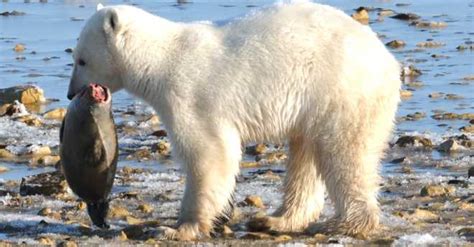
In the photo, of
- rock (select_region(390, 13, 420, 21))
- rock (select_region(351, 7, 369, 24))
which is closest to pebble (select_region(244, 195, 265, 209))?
rock (select_region(351, 7, 369, 24))

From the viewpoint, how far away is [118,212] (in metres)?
9.68

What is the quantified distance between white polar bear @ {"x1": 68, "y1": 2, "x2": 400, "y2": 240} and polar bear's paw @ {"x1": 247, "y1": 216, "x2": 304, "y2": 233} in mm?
19

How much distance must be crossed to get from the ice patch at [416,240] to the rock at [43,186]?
2906mm

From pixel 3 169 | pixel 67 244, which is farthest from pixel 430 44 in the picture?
pixel 67 244

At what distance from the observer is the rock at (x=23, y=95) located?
48.9ft

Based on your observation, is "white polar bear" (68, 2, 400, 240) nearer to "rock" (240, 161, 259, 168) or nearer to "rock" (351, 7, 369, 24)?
"rock" (240, 161, 259, 168)

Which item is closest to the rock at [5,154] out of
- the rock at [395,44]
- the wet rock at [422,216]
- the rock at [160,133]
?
the rock at [160,133]

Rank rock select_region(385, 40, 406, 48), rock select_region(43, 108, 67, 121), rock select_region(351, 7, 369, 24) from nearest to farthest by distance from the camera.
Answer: rock select_region(43, 108, 67, 121) → rock select_region(385, 40, 406, 48) → rock select_region(351, 7, 369, 24)

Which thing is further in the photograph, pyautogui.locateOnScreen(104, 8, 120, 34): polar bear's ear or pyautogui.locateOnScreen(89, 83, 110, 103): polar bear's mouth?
pyautogui.locateOnScreen(104, 8, 120, 34): polar bear's ear

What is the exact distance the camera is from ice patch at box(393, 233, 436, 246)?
8.61 m

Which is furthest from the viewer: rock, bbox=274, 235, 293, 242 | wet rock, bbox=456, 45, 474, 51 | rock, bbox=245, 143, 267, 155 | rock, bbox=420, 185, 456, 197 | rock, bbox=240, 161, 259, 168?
wet rock, bbox=456, 45, 474, 51

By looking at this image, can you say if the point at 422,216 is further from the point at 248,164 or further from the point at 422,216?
the point at 248,164

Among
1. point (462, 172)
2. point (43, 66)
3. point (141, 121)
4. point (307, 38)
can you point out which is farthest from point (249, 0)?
point (307, 38)

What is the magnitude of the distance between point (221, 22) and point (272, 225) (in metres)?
1.48
